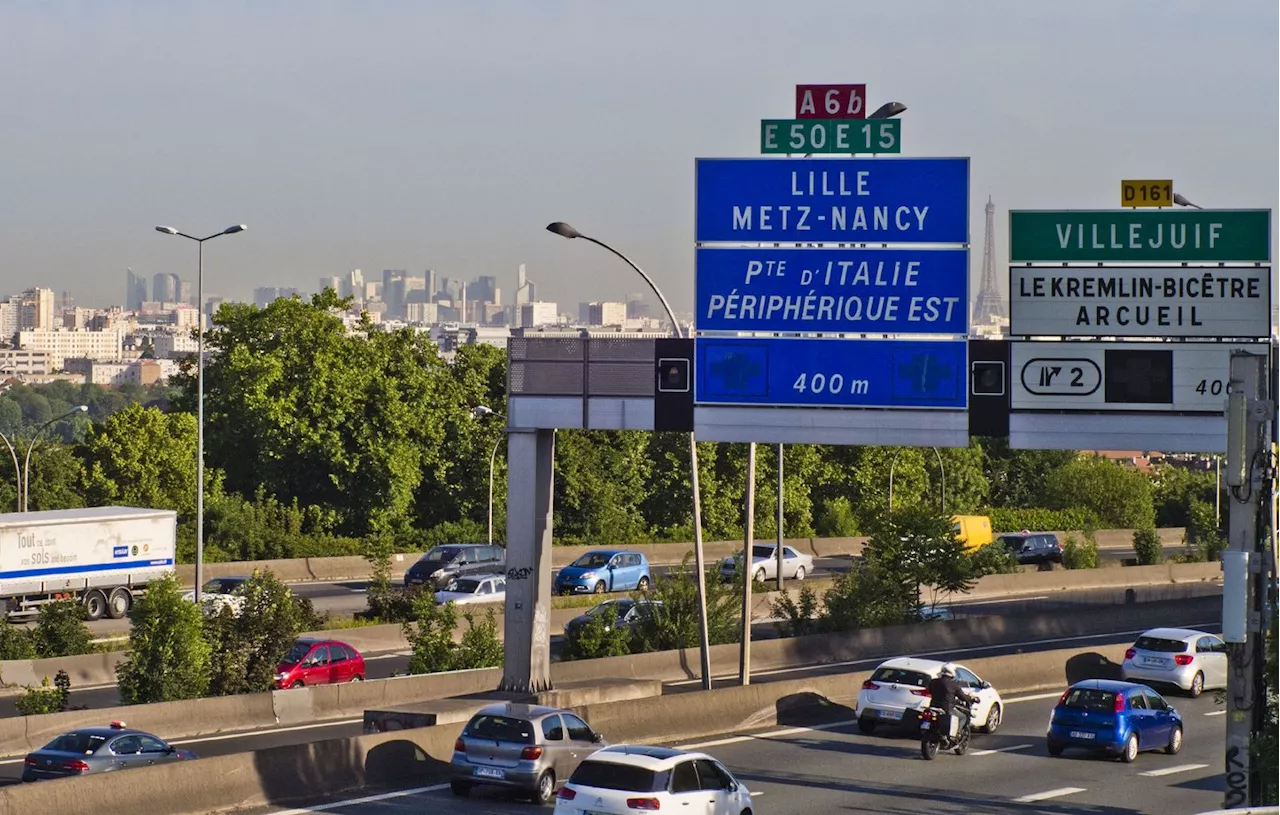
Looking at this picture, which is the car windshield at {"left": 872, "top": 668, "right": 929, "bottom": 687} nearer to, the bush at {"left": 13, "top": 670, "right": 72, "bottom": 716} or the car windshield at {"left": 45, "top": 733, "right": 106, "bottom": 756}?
the car windshield at {"left": 45, "top": 733, "right": 106, "bottom": 756}

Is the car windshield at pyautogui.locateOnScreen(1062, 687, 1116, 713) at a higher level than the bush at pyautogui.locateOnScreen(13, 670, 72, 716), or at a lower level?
higher

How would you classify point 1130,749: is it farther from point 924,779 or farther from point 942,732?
point 924,779

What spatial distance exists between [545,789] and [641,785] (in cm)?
392

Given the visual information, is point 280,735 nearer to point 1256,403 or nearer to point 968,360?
point 968,360

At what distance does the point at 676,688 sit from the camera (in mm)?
38062

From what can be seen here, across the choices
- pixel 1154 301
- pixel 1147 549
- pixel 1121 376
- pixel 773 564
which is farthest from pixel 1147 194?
pixel 1147 549

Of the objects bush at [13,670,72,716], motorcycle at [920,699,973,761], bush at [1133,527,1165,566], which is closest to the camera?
motorcycle at [920,699,973,761]

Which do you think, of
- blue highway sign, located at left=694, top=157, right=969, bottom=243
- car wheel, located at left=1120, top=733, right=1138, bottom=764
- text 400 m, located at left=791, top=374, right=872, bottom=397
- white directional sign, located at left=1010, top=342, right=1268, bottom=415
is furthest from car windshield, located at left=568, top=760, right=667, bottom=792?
car wheel, located at left=1120, top=733, right=1138, bottom=764

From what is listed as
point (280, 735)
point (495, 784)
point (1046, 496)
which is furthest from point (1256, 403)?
point (1046, 496)

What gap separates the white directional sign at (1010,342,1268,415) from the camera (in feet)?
86.2

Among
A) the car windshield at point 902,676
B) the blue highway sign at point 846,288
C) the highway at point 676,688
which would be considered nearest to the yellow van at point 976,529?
the highway at point 676,688

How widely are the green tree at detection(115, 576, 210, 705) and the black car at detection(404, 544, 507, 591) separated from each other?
24023 millimetres

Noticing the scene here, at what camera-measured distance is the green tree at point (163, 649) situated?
30547 millimetres

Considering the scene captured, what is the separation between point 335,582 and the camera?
62.1 m
